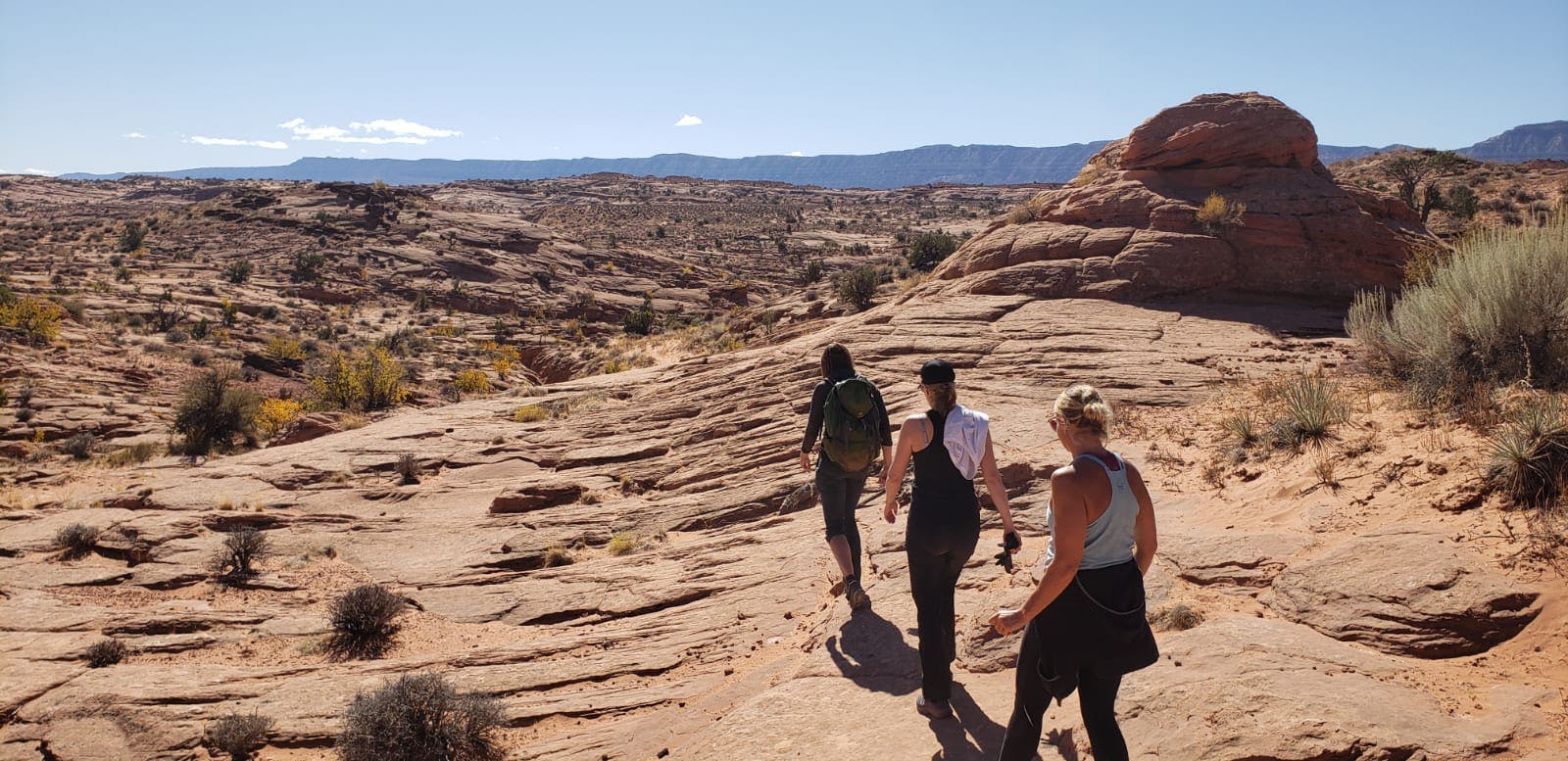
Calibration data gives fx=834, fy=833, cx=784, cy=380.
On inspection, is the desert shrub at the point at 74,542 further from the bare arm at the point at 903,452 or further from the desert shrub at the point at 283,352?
the desert shrub at the point at 283,352

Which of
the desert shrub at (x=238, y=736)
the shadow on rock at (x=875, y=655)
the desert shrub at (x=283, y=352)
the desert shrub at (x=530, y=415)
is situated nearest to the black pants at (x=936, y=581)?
the shadow on rock at (x=875, y=655)

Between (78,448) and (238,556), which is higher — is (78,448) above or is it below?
below

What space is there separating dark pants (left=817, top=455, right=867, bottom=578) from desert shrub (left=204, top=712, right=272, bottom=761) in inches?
178

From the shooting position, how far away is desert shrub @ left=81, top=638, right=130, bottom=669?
7.61m

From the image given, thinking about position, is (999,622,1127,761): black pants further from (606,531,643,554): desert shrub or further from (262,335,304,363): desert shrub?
(262,335,304,363): desert shrub

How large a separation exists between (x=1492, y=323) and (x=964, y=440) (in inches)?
262

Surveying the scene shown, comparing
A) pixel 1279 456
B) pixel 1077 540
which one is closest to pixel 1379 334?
pixel 1279 456

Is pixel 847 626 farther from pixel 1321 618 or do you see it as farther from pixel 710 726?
pixel 1321 618

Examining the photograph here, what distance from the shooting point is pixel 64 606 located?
8.99 metres

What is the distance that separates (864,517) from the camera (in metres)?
8.51

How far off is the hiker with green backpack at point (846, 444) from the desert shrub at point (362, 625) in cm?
496

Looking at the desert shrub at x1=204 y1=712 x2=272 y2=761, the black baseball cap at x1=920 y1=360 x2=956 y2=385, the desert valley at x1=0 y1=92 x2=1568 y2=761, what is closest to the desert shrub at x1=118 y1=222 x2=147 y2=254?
the desert valley at x1=0 y1=92 x2=1568 y2=761

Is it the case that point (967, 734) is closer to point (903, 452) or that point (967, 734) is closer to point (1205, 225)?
point (903, 452)

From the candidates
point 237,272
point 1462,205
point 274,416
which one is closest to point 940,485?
point 274,416
